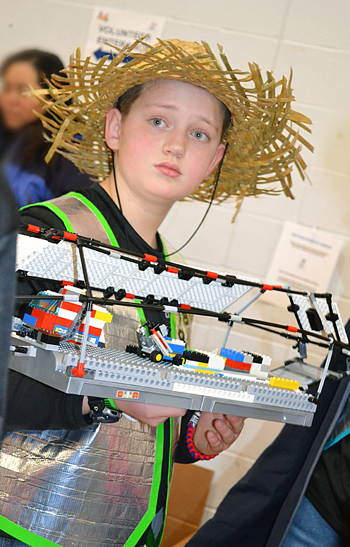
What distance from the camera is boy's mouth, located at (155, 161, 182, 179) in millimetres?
1059

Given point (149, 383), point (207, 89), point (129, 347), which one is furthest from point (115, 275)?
point (207, 89)

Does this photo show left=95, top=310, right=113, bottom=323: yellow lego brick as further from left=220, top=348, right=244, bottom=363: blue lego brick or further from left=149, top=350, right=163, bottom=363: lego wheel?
left=220, top=348, right=244, bottom=363: blue lego brick

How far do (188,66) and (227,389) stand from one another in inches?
24.0

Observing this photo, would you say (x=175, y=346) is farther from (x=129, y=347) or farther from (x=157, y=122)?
(x=157, y=122)

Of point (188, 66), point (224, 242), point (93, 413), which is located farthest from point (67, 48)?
point (93, 413)

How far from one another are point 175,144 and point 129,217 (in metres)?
0.18

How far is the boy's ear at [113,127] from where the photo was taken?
117 cm

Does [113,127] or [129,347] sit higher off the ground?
[113,127]

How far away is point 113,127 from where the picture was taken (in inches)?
46.5

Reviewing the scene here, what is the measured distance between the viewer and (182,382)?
772 mm

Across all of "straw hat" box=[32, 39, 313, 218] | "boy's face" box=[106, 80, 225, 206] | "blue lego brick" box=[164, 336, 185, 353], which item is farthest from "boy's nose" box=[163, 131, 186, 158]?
"blue lego brick" box=[164, 336, 185, 353]

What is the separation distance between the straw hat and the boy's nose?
12 cm

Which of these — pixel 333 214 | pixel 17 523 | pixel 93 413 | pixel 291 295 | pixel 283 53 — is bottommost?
pixel 17 523

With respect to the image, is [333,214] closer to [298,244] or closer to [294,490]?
[298,244]
